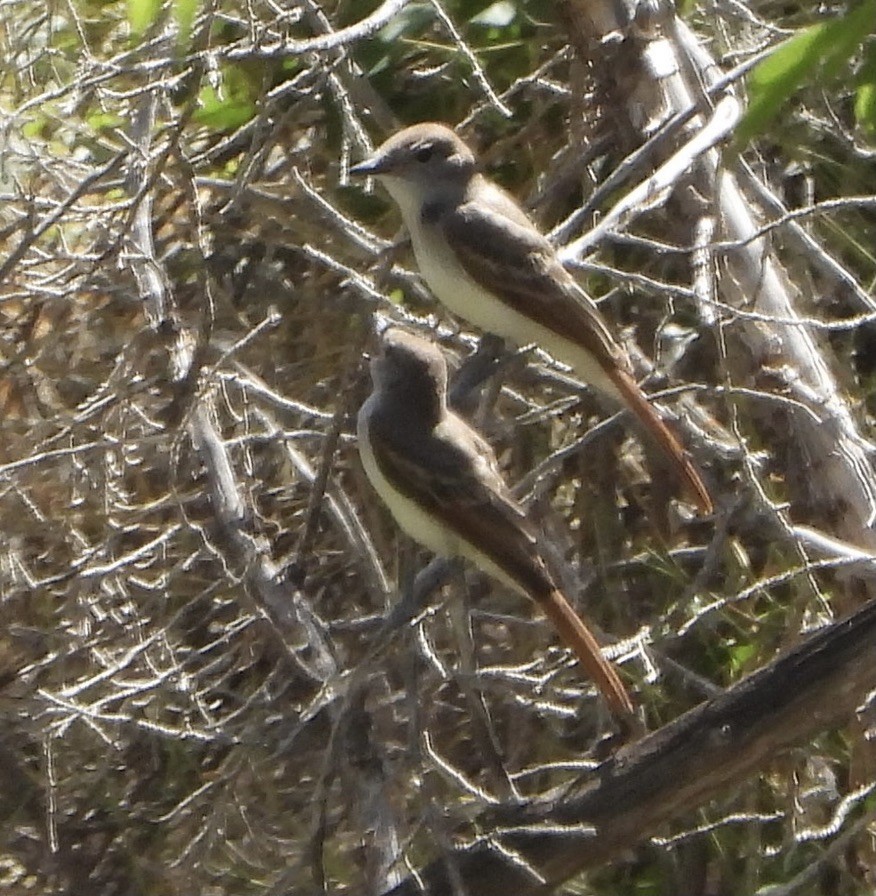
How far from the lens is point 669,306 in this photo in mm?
3795

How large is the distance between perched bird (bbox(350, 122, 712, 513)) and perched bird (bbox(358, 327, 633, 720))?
1.02 feet

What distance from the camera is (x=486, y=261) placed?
4.13 metres

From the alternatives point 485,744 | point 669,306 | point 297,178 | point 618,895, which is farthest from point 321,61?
point 618,895

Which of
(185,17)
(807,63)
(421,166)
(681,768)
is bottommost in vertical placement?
(681,768)

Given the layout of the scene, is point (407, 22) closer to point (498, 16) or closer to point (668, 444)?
point (498, 16)

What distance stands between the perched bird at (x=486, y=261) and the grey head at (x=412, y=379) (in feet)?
1.24

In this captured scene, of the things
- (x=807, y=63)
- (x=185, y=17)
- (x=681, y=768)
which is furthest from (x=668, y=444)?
(x=807, y=63)

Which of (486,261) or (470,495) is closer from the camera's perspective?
(470,495)

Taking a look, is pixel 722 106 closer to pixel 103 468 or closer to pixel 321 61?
pixel 321 61

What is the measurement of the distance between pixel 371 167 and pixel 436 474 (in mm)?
821

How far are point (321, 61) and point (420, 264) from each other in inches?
31.6

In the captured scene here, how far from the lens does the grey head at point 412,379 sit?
3.64m

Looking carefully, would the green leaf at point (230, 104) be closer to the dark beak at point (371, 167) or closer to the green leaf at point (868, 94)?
the dark beak at point (371, 167)

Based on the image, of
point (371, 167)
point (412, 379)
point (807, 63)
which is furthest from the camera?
point (371, 167)
